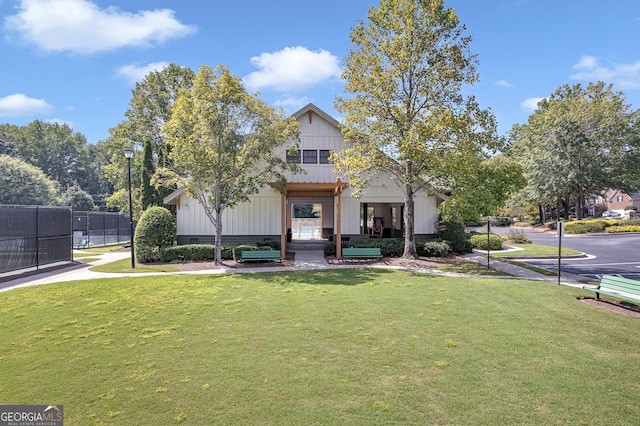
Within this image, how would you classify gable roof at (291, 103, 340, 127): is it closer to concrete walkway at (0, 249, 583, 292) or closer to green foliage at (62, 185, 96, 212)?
concrete walkway at (0, 249, 583, 292)

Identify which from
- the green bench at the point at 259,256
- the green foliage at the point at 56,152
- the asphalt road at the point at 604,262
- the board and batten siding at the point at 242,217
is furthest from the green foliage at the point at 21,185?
the asphalt road at the point at 604,262

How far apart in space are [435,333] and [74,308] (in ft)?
29.4

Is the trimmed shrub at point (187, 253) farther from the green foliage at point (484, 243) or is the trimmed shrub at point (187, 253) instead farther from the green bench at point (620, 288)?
the green foliage at point (484, 243)

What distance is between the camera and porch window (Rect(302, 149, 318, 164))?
21.3m

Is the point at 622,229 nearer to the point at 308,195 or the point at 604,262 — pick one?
the point at 604,262

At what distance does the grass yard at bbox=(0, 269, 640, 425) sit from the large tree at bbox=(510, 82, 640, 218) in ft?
120

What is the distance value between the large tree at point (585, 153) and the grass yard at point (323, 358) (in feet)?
120

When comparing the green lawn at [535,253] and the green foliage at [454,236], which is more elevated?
the green foliage at [454,236]

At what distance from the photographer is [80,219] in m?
28.2

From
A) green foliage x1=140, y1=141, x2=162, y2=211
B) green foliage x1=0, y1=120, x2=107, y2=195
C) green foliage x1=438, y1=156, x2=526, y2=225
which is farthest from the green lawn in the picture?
green foliage x1=0, y1=120, x2=107, y2=195

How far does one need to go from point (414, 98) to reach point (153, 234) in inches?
585

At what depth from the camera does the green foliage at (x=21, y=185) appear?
46.0m

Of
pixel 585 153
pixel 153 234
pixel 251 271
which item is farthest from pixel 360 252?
pixel 585 153

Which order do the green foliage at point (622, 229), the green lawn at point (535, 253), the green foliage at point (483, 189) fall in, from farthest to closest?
the green foliage at point (622, 229)
the green lawn at point (535, 253)
the green foliage at point (483, 189)
